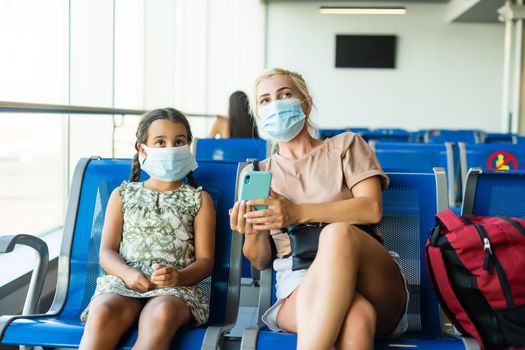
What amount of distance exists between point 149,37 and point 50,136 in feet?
7.03

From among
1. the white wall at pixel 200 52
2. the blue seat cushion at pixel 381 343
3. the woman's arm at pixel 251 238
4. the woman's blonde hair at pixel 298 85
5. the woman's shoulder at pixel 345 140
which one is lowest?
the blue seat cushion at pixel 381 343

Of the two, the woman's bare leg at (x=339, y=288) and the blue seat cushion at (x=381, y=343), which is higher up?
the woman's bare leg at (x=339, y=288)

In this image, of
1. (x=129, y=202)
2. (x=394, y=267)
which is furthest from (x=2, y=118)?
(x=394, y=267)

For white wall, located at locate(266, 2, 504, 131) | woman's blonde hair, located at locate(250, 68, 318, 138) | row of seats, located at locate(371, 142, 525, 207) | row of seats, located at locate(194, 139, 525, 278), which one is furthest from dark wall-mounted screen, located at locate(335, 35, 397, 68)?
woman's blonde hair, located at locate(250, 68, 318, 138)

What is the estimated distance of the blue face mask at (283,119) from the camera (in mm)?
2285

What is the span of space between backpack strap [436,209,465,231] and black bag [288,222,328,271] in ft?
1.12

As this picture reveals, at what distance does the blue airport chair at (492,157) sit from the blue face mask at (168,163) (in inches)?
76.6

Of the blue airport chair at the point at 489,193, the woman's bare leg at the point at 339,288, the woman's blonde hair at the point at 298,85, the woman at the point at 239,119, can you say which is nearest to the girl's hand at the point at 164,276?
the woman's bare leg at the point at 339,288

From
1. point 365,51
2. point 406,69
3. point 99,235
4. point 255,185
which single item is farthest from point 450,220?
point 406,69

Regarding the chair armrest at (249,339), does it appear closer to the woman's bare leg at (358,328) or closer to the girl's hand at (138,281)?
the woman's bare leg at (358,328)

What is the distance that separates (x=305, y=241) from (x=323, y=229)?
0.47 feet

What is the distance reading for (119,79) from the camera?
566cm

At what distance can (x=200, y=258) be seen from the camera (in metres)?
2.21

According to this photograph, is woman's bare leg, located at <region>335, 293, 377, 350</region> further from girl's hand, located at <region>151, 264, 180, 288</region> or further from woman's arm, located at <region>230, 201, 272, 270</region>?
girl's hand, located at <region>151, 264, 180, 288</region>
